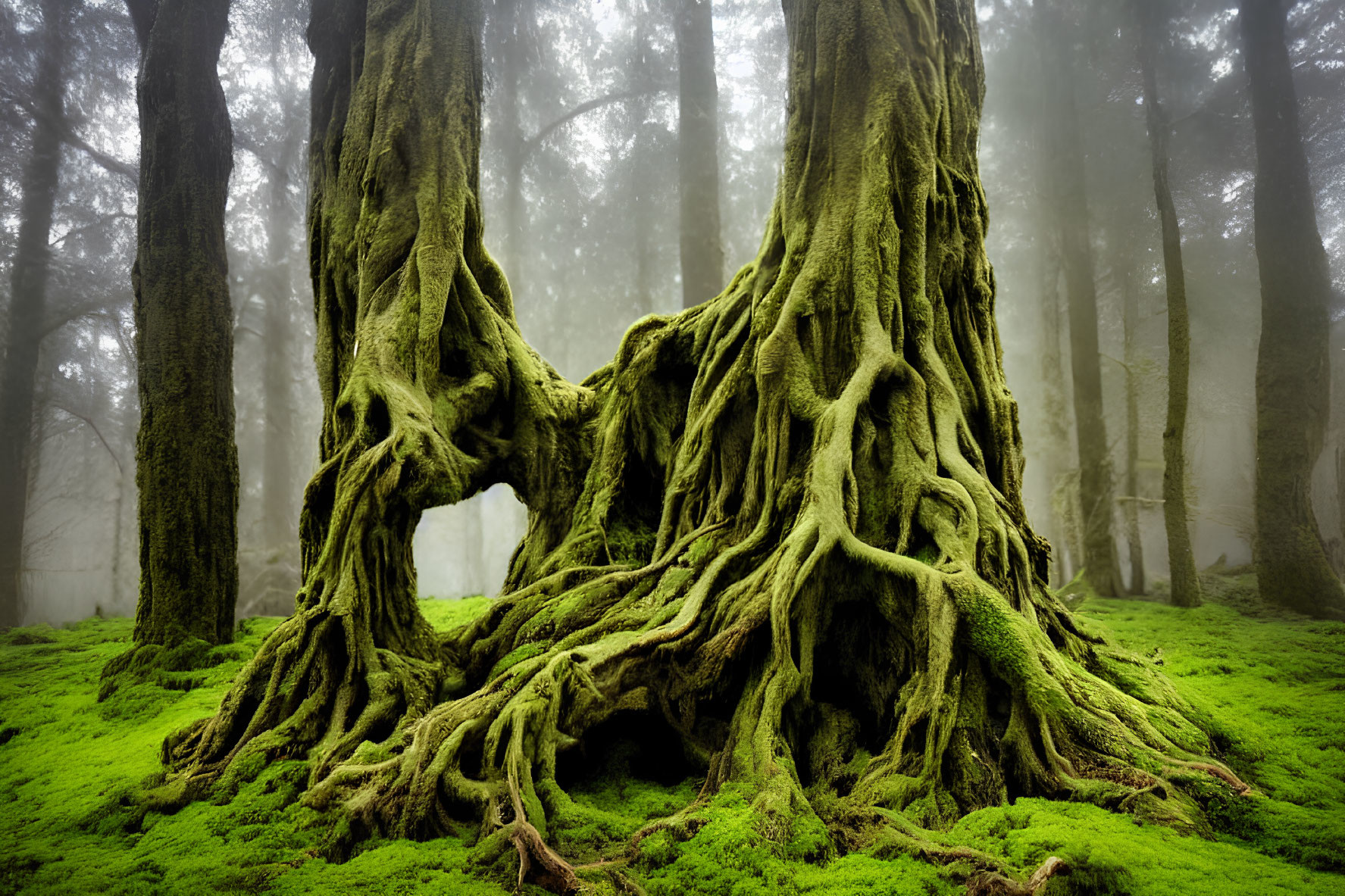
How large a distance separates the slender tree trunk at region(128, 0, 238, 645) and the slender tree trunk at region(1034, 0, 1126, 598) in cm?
1045

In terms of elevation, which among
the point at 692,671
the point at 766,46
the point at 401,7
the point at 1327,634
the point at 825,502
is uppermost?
the point at 766,46

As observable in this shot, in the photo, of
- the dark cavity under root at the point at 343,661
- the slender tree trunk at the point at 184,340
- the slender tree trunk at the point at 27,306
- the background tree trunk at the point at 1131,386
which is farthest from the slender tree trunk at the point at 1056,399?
the slender tree trunk at the point at 27,306

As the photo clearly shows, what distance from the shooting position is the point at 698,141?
11.3 m

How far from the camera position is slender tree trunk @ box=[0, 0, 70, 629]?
30.5 feet

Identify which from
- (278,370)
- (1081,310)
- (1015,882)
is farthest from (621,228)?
(1015,882)

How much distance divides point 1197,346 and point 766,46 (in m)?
10.6

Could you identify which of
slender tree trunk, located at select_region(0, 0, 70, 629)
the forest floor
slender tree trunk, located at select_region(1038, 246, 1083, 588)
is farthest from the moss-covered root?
slender tree trunk, located at select_region(1038, 246, 1083, 588)

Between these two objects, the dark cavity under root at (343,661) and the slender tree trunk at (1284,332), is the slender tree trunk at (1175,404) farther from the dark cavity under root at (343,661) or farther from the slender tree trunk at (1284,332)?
the dark cavity under root at (343,661)

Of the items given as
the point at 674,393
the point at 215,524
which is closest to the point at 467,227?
the point at 674,393

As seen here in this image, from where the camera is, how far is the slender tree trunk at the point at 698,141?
10.9 m

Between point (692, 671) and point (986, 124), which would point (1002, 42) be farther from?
point (692, 671)

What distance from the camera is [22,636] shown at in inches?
317

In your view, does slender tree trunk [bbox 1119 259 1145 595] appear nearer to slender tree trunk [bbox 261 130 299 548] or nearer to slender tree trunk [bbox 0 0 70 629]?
slender tree trunk [bbox 0 0 70 629]

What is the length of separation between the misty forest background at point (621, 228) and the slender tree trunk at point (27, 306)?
0.18ft
